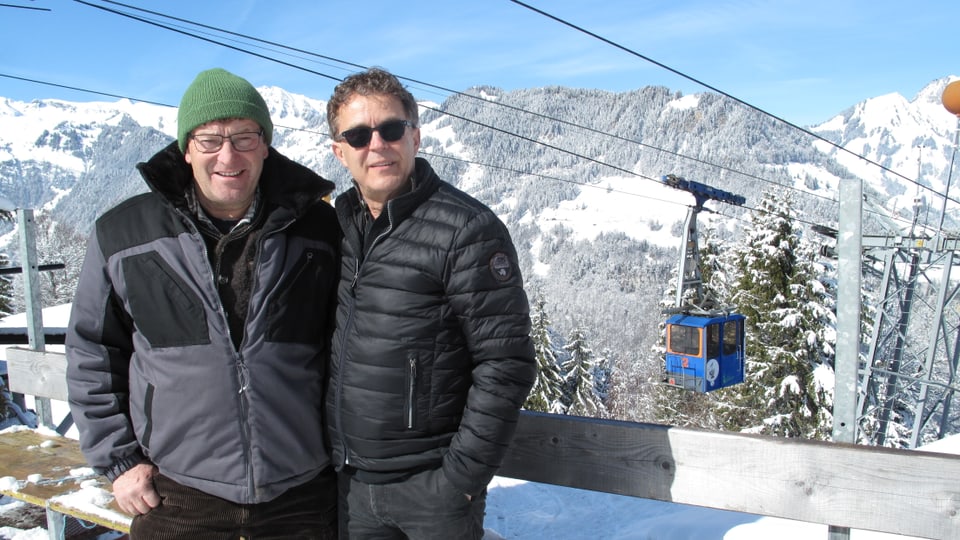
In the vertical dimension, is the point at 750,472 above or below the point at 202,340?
below

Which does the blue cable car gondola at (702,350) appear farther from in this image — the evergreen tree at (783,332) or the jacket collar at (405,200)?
the jacket collar at (405,200)

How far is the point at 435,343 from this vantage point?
1.88 metres

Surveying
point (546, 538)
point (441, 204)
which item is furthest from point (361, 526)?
point (546, 538)

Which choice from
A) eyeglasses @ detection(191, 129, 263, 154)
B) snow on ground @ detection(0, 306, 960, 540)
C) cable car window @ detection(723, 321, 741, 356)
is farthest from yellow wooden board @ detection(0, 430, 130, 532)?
cable car window @ detection(723, 321, 741, 356)

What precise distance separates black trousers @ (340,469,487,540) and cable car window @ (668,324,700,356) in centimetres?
1099

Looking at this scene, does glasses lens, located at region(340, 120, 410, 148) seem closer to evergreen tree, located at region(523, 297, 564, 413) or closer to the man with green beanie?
the man with green beanie

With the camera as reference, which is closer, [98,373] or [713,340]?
[98,373]

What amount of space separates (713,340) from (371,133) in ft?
38.3

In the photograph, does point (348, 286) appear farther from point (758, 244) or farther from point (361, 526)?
point (758, 244)

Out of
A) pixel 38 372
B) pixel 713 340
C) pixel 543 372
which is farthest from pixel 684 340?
pixel 543 372

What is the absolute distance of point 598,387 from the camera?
4159cm

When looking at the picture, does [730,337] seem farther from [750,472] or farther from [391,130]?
[391,130]

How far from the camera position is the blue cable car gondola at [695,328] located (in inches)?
477

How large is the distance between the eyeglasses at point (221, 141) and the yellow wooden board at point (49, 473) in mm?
1662
